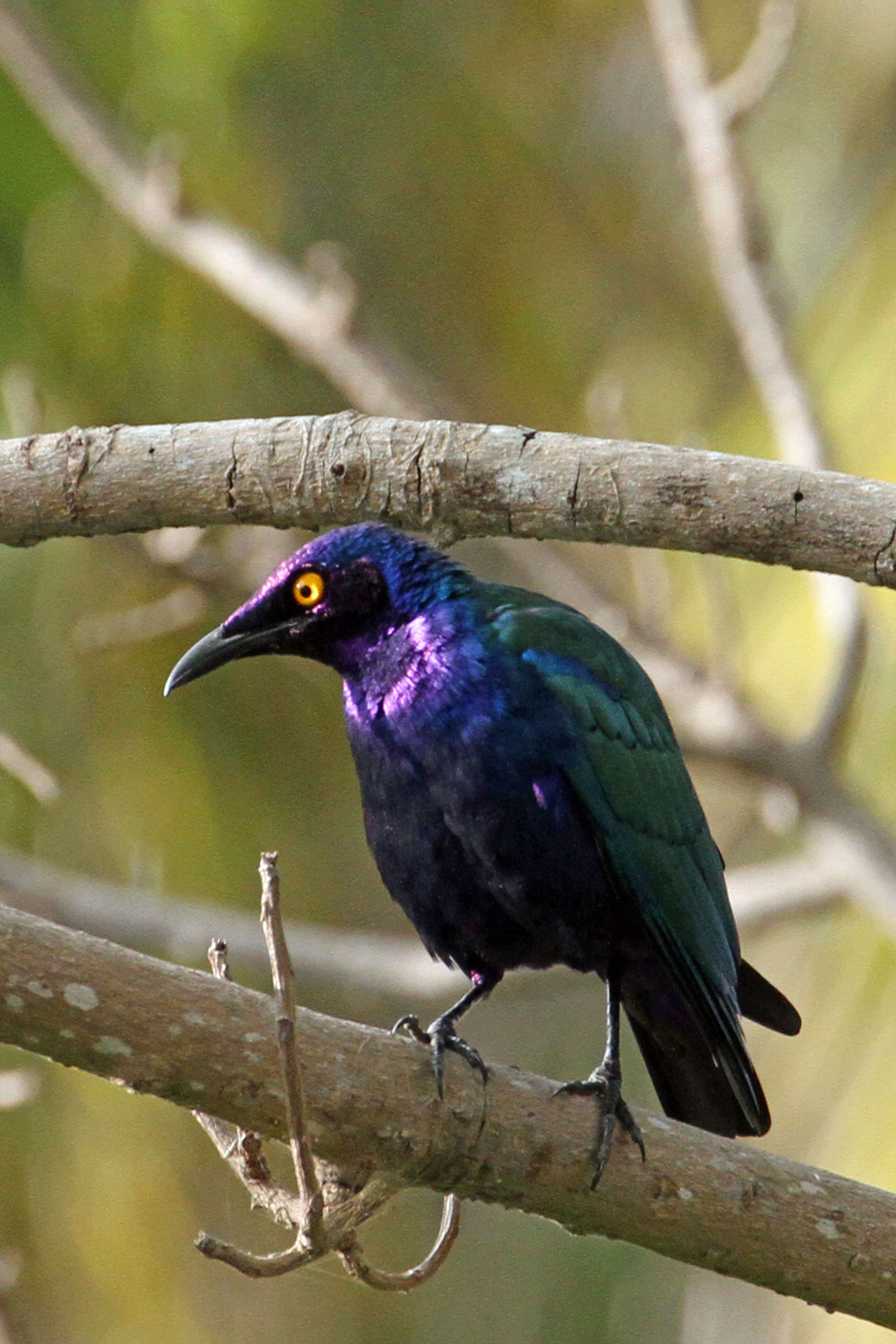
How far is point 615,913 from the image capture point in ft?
12.1

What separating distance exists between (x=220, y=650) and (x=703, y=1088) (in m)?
1.48

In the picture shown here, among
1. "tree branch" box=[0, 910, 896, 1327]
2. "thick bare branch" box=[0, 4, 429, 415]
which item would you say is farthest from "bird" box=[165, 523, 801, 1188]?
"thick bare branch" box=[0, 4, 429, 415]

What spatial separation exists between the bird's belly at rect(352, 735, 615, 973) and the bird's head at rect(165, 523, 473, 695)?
0.30 m

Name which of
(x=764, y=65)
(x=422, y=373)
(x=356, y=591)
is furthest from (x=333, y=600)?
(x=422, y=373)

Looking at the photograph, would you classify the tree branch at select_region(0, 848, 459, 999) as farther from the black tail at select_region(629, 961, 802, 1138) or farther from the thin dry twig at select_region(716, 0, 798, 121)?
the thin dry twig at select_region(716, 0, 798, 121)

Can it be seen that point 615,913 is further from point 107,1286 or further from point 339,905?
point 339,905

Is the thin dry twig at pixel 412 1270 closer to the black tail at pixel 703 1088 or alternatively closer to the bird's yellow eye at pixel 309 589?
the black tail at pixel 703 1088

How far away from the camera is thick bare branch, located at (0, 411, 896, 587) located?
3014mm

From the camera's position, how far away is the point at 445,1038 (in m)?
3.17

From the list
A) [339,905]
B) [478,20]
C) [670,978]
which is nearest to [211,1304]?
[339,905]

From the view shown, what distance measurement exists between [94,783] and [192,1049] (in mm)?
Result: 4967

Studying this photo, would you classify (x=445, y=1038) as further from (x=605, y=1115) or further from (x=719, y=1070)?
(x=719, y=1070)

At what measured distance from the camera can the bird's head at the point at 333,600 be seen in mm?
3910

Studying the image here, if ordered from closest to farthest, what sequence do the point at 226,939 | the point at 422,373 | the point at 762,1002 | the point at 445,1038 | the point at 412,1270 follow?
the point at 412,1270 → the point at 445,1038 → the point at 762,1002 → the point at 226,939 → the point at 422,373
